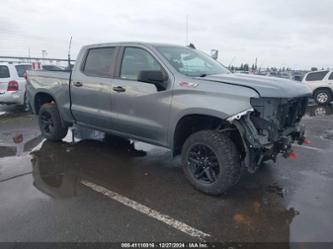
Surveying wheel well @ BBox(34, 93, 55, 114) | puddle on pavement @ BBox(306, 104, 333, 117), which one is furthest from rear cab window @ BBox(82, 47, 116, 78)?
puddle on pavement @ BBox(306, 104, 333, 117)

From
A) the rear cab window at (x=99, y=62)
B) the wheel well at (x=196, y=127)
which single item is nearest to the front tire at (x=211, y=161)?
the wheel well at (x=196, y=127)

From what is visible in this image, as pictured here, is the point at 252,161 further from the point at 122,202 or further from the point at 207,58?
the point at 207,58

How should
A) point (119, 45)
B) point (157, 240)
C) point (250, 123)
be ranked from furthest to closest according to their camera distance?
point (119, 45) < point (250, 123) < point (157, 240)

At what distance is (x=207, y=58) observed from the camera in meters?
5.06

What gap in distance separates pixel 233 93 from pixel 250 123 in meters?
0.41

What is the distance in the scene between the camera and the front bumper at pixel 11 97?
9352mm

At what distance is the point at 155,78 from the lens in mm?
3889

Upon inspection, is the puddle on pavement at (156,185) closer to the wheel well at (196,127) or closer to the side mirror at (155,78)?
the wheel well at (196,127)

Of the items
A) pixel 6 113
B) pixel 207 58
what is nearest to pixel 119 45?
pixel 207 58

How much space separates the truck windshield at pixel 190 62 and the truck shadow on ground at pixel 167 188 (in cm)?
163

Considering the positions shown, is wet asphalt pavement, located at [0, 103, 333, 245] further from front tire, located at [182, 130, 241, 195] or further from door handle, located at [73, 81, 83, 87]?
door handle, located at [73, 81, 83, 87]

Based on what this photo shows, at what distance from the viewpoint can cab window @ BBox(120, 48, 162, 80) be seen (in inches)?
166

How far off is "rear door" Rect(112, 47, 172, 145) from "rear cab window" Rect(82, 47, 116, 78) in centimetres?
28

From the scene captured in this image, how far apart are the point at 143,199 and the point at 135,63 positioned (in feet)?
6.76
